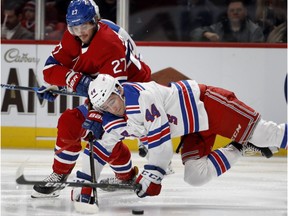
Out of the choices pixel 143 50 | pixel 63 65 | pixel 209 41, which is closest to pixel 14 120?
pixel 143 50

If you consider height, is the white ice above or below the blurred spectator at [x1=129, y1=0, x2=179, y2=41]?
below

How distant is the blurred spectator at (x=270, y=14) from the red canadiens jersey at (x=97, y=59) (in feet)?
6.84

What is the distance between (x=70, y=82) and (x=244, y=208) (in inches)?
41.7

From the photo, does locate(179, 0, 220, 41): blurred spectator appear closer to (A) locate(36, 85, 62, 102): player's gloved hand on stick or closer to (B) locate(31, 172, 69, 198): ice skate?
(A) locate(36, 85, 62, 102): player's gloved hand on stick

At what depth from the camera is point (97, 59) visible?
4355 mm

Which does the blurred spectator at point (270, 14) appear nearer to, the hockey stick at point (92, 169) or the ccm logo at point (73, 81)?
the ccm logo at point (73, 81)

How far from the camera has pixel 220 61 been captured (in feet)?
21.1

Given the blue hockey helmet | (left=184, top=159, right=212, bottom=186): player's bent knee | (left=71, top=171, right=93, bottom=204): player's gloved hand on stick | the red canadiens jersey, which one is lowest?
(left=71, top=171, right=93, bottom=204): player's gloved hand on stick

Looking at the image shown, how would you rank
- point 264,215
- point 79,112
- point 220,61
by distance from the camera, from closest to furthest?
point 264,215, point 79,112, point 220,61

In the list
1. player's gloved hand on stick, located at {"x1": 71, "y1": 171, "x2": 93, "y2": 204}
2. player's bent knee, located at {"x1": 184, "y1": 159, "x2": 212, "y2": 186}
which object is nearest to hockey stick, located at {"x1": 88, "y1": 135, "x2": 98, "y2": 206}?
player's gloved hand on stick, located at {"x1": 71, "y1": 171, "x2": 93, "y2": 204}

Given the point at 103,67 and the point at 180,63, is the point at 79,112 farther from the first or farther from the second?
the point at 180,63

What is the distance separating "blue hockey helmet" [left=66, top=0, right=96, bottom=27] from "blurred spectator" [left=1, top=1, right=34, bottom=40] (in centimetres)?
240

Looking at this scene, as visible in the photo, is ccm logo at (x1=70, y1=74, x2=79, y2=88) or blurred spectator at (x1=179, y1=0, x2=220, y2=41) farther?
blurred spectator at (x1=179, y1=0, x2=220, y2=41)

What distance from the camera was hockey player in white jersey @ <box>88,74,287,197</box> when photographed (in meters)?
3.76
